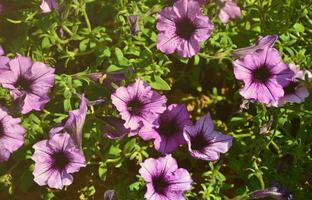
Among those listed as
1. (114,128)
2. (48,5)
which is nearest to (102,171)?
(114,128)

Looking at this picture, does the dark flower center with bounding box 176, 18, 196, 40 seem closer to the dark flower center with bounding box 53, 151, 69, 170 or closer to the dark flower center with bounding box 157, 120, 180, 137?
the dark flower center with bounding box 157, 120, 180, 137

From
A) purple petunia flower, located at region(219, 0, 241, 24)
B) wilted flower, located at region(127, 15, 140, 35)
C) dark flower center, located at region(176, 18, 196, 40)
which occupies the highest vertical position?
dark flower center, located at region(176, 18, 196, 40)

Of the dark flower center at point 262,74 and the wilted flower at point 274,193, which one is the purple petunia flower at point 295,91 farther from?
the wilted flower at point 274,193

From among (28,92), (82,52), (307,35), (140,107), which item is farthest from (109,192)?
(307,35)

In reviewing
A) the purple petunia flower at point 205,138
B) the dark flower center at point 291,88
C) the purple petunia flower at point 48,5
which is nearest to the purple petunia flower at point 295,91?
the dark flower center at point 291,88

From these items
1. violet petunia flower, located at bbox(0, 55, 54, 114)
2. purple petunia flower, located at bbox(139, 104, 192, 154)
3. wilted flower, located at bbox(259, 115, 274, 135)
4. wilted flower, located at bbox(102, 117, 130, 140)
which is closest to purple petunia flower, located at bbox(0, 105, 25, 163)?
violet petunia flower, located at bbox(0, 55, 54, 114)
